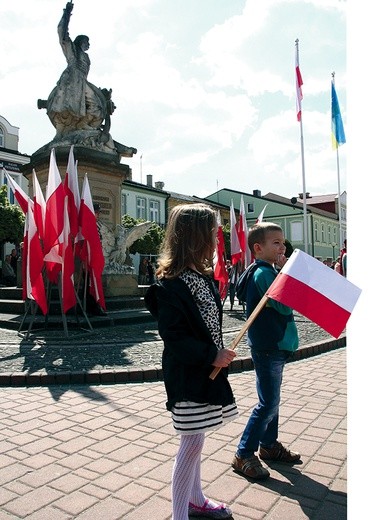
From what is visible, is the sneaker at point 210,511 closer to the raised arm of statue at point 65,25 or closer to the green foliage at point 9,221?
the raised arm of statue at point 65,25

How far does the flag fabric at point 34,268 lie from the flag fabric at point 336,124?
50.7 ft

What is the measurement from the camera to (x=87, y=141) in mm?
11062

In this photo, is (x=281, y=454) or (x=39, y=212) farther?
(x=39, y=212)

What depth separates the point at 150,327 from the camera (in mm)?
8859

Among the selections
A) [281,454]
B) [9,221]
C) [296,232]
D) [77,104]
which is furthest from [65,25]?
[296,232]

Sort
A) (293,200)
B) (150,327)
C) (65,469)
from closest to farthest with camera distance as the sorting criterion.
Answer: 1. (65,469)
2. (150,327)
3. (293,200)

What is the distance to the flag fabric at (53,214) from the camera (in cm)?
737

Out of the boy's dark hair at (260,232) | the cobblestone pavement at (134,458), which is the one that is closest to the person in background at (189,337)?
the cobblestone pavement at (134,458)

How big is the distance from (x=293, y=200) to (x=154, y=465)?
212ft

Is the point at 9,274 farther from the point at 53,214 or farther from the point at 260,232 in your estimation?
the point at 260,232

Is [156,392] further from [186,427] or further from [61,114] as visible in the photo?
[61,114]

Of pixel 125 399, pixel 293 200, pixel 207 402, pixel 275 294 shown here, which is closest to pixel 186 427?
pixel 207 402

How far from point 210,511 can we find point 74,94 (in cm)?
1097

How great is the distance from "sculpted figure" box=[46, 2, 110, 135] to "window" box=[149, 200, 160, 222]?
109 feet
